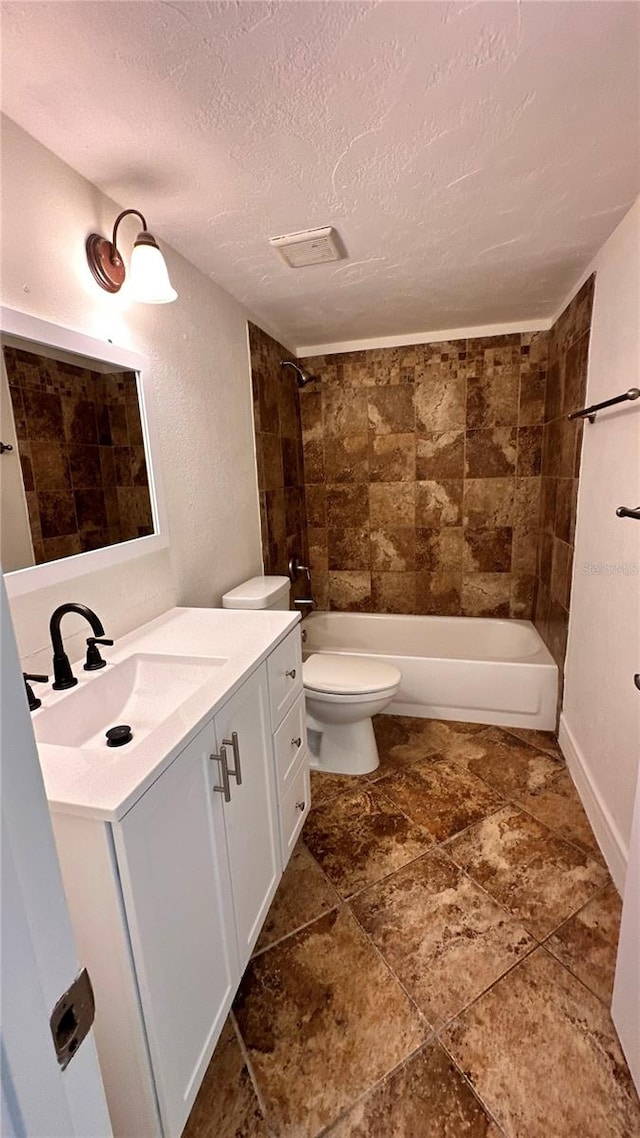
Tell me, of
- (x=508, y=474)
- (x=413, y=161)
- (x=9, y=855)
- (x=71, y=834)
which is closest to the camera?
(x=9, y=855)

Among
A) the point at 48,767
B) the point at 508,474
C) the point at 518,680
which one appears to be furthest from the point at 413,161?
the point at 518,680

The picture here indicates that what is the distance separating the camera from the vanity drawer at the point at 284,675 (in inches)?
55.6

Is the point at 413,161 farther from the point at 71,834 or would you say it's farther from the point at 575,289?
the point at 71,834

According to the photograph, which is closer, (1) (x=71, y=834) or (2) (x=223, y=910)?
(1) (x=71, y=834)

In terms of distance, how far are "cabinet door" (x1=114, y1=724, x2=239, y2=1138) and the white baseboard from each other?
115cm

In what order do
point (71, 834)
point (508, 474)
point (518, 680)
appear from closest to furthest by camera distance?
point (71, 834) → point (518, 680) → point (508, 474)

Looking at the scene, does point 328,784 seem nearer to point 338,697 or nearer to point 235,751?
point 338,697

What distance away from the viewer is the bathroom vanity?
0.77 m

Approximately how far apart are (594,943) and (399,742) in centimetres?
115

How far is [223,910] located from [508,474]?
2711 millimetres

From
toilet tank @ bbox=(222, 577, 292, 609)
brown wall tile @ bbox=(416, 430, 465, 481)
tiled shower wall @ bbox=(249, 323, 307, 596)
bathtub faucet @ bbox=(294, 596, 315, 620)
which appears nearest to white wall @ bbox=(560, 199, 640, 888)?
brown wall tile @ bbox=(416, 430, 465, 481)

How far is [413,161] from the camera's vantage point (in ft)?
4.27

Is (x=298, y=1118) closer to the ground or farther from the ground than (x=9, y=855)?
closer to the ground

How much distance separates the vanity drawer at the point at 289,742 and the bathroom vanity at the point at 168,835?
0.04 feet
